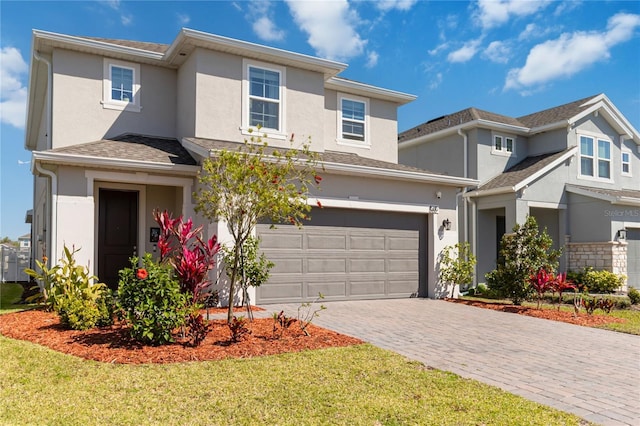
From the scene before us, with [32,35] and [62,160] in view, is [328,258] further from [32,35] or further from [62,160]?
[32,35]

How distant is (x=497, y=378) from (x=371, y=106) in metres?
11.9

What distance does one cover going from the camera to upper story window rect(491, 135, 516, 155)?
19.0 meters

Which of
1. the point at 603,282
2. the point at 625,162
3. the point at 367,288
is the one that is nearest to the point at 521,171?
the point at 603,282

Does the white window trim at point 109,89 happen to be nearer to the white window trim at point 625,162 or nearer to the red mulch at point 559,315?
the red mulch at point 559,315

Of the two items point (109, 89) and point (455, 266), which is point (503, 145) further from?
point (109, 89)

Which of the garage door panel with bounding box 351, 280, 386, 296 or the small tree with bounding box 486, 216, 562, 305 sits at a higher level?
the small tree with bounding box 486, 216, 562, 305

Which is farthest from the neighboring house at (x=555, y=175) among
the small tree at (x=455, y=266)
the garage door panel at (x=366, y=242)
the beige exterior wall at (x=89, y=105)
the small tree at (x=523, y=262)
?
the beige exterior wall at (x=89, y=105)

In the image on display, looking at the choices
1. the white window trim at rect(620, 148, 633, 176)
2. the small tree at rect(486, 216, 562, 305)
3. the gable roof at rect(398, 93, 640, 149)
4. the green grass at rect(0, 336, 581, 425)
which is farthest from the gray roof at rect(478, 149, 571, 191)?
the green grass at rect(0, 336, 581, 425)

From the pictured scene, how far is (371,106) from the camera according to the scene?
1612 centimetres

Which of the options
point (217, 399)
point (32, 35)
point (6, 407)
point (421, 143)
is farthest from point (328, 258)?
point (421, 143)

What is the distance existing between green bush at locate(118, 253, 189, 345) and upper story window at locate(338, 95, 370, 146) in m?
9.76

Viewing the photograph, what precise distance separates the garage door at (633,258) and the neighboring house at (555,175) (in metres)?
0.04

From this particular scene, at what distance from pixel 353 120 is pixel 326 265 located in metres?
5.74

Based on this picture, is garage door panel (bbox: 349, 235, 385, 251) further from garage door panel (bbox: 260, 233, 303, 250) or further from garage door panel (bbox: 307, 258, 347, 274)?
garage door panel (bbox: 260, 233, 303, 250)
